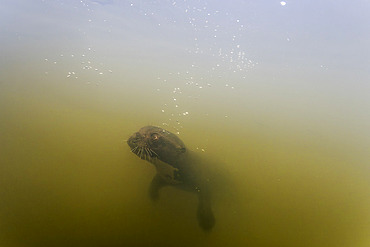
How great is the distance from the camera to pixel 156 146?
310cm

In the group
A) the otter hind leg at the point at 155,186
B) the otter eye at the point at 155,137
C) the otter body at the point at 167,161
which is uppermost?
the otter eye at the point at 155,137

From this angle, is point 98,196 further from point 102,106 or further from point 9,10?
point 9,10

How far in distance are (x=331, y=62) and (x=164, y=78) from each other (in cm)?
347

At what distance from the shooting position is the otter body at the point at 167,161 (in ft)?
10.2

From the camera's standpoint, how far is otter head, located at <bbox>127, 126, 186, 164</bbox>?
3.10 m

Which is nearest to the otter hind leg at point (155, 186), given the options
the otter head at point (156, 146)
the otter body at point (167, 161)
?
the otter body at point (167, 161)

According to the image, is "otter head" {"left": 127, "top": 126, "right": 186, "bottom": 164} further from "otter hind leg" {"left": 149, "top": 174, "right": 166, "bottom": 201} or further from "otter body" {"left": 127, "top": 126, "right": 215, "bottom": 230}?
"otter hind leg" {"left": 149, "top": 174, "right": 166, "bottom": 201}

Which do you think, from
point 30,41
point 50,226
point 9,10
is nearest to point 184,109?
point 50,226

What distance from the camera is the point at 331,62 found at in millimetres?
5305

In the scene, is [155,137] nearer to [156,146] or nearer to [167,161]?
[156,146]

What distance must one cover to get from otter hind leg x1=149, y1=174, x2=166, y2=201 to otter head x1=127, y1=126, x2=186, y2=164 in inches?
8.9

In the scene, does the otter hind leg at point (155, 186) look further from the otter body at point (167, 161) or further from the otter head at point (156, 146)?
the otter head at point (156, 146)

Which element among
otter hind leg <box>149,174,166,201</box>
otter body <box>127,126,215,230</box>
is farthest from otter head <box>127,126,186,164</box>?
otter hind leg <box>149,174,166,201</box>

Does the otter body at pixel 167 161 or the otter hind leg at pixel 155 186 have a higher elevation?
the otter body at pixel 167 161
